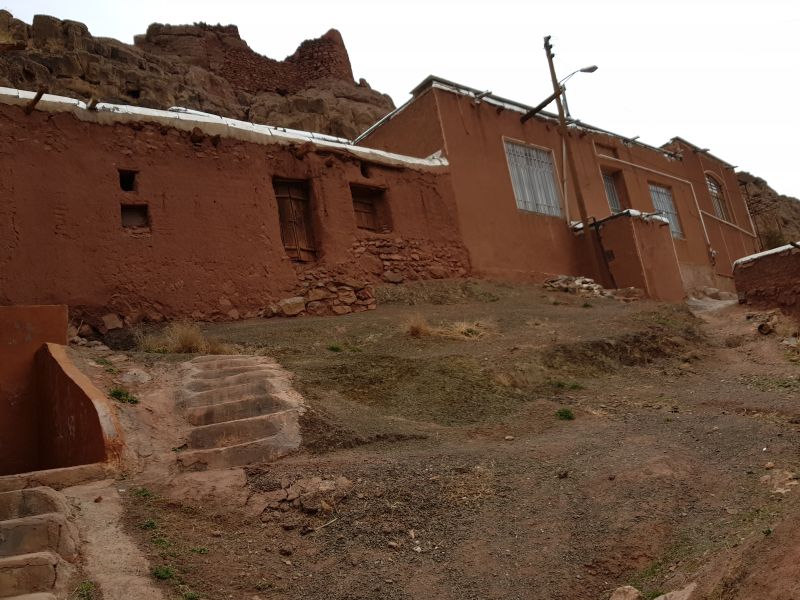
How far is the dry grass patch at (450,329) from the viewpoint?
9.80 metres

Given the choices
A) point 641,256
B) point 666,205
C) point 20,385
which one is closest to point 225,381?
point 20,385

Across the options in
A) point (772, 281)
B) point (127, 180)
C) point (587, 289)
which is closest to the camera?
point (127, 180)

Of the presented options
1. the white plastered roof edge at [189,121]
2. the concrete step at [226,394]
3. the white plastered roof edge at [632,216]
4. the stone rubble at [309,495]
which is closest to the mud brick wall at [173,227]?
the white plastered roof edge at [189,121]

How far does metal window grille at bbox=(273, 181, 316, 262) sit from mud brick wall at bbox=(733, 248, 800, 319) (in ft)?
25.2

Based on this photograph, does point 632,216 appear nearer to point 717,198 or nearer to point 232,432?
point 717,198

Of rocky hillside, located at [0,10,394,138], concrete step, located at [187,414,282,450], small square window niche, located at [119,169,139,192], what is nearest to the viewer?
concrete step, located at [187,414,282,450]

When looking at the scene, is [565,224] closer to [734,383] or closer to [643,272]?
[643,272]

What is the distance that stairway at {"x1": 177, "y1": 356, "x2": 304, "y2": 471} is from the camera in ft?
18.8

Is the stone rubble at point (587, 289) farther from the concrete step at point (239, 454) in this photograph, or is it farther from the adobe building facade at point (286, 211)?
the concrete step at point (239, 454)

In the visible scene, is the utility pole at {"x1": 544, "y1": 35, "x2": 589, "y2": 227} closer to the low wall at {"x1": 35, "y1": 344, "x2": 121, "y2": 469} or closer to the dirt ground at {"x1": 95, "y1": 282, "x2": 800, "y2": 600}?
the dirt ground at {"x1": 95, "y1": 282, "x2": 800, "y2": 600}

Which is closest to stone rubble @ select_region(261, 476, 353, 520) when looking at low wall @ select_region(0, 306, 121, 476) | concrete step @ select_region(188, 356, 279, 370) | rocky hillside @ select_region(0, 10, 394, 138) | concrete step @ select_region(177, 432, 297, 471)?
concrete step @ select_region(177, 432, 297, 471)

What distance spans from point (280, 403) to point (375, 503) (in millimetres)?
1856

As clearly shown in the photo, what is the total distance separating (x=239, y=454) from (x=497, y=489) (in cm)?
215

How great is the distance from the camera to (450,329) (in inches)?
402
